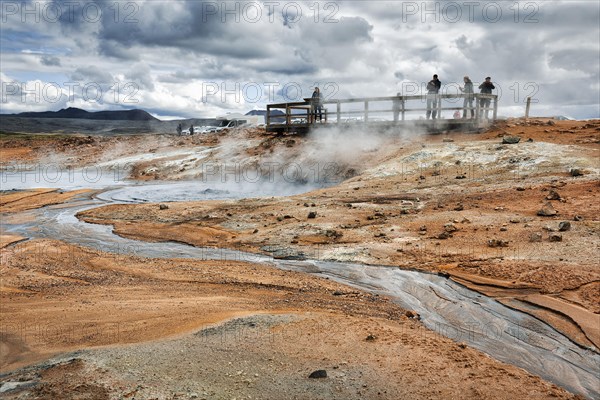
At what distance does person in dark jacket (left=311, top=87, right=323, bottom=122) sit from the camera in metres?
23.3

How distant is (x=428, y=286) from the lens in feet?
25.3

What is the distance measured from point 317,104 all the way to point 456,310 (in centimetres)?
1766

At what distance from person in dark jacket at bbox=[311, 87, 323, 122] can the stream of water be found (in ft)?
43.8

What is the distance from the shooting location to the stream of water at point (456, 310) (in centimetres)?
550

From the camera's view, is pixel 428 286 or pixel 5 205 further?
pixel 5 205

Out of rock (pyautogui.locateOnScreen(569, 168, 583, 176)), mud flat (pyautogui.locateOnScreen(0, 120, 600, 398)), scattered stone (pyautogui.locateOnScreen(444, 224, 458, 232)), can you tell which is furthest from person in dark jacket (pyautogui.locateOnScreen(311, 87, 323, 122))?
scattered stone (pyautogui.locateOnScreen(444, 224, 458, 232))

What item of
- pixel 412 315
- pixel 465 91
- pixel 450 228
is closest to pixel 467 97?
pixel 465 91

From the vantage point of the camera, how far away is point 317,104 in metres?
23.3

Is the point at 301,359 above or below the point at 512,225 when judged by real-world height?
below

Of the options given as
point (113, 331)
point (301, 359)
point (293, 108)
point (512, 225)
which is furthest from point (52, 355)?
point (293, 108)

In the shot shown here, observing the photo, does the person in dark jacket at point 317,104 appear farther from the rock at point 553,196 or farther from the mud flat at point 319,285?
the rock at point 553,196

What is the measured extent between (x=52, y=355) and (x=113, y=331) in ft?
2.51

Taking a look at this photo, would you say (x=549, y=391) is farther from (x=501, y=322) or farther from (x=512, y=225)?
(x=512, y=225)

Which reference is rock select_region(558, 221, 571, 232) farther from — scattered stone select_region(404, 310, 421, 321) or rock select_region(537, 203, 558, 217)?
scattered stone select_region(404, 310, 421, 321)
